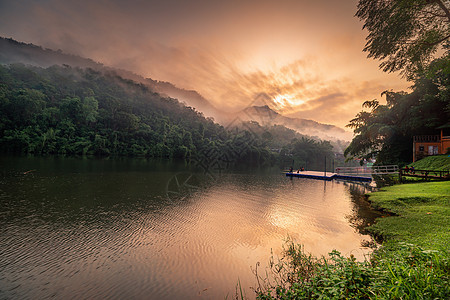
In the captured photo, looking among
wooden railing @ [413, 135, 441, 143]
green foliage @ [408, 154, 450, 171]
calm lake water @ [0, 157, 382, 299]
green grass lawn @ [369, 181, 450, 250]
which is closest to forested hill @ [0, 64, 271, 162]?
calm lake water @ [0, 157, 382, 299]

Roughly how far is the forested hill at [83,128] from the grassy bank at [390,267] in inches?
3357

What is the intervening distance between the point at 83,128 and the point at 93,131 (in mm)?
3846

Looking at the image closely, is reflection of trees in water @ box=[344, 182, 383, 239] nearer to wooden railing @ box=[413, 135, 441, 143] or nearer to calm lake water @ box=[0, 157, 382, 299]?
calm lake water @ box=[0, 157, 382, 299]

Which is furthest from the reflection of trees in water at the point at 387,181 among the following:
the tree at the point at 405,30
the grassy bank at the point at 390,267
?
the tree at the point at 405,30

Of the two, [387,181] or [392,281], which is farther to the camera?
[387,181]

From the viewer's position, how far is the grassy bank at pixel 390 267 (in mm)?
3850

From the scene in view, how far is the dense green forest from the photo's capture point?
6900cm

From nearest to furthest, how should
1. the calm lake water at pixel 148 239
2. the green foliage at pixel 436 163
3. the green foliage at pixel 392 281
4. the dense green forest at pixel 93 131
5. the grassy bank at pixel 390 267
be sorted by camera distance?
the green foliage at pixel 392 281, the grassy bank at pixel 390 267, the calm lake water at pixel 148 239, the green foliage at pixel 436 163, the dense green forest at pixel 93 131

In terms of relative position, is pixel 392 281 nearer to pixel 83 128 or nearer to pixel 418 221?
pixel 418 221

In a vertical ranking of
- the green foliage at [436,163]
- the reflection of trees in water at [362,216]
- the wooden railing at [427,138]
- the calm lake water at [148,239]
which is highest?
the wooden railing at [427,138]

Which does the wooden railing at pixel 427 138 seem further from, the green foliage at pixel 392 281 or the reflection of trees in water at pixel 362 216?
the green foliage at pixel 392 281

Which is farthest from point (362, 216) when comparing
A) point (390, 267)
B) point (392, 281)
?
point (392, 281)

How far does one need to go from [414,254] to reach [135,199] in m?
18.9

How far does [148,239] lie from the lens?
1046cm
